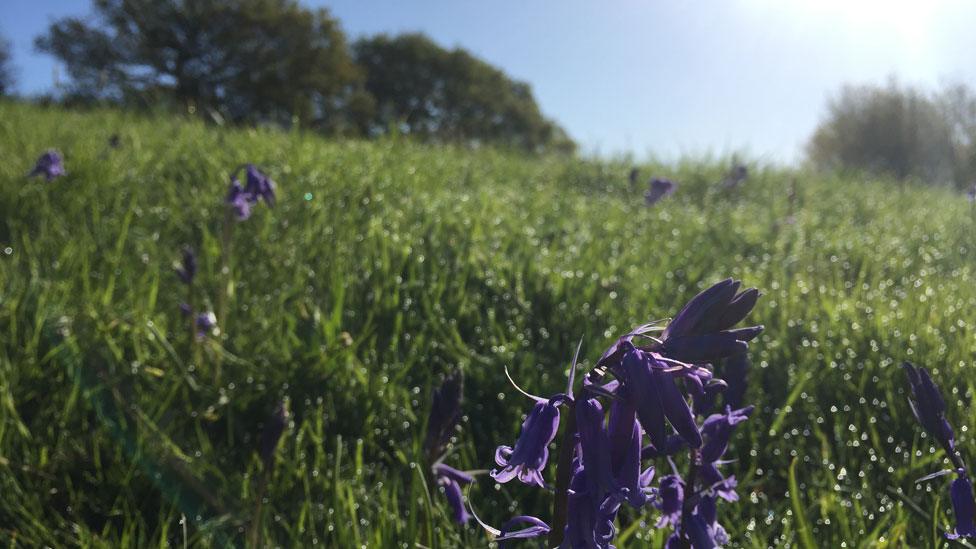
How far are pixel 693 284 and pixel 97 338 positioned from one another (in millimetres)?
2574

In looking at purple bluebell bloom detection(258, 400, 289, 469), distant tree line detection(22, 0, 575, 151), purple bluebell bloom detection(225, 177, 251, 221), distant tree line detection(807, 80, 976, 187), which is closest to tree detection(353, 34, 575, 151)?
distant tree line detection(22, 0, 575, 151)

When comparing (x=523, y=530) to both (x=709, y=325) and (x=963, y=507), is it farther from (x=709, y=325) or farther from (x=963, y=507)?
(x=963, y=507)

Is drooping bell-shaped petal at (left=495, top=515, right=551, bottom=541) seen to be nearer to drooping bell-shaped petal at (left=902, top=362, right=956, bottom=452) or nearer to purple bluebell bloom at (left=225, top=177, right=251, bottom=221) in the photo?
drooping bell-shaped petal at (left=902, top=362, right=956, bottom=452)

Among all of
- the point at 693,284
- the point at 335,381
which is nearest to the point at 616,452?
the point at 335,381

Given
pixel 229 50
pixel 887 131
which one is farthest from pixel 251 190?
pixel 887 131

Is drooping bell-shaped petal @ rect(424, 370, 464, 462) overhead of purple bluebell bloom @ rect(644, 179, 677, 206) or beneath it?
beneath

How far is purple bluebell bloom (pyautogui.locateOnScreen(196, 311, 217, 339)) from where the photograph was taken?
9.13ft

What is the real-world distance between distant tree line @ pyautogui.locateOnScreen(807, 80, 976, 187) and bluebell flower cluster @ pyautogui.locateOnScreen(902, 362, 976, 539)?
33541 mm

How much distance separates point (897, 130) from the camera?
1337 inches

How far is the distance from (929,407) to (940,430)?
0.04 metres

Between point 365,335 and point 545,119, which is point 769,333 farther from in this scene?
point 545,119

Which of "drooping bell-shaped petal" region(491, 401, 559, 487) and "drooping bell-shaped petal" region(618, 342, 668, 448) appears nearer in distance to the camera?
"drooping bell-shaped petal" region(618, 342, 668, 448)

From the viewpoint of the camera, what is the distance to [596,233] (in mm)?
4543

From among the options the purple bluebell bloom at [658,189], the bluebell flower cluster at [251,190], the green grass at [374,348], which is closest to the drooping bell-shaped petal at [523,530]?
the green grass at [374,348]
